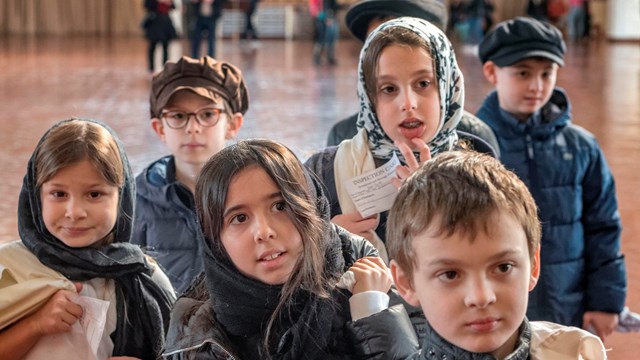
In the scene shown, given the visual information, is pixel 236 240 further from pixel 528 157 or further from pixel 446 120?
pixel 528 157

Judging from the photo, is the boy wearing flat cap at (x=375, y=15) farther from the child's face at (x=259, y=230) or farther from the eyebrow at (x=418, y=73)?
the child's face at (x=259, y=230)

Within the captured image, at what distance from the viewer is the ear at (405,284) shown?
2088mm

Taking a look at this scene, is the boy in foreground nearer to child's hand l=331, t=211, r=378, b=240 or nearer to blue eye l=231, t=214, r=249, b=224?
→ blue eye l=231, t=214, r=249, b=224

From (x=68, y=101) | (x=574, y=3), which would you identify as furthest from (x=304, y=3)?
(x=68, y=101)

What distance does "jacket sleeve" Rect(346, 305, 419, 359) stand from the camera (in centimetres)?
235

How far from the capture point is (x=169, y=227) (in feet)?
12.3

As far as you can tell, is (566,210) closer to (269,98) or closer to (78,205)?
(78,205)

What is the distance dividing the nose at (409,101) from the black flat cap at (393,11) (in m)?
1.29

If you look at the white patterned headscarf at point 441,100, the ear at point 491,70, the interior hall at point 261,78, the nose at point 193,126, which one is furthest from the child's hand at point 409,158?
the ear at point 491,70

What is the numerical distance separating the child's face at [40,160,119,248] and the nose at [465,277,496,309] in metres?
1.29

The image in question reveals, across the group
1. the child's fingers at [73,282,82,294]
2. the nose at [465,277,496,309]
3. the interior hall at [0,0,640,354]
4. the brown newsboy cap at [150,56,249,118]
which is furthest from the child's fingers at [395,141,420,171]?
the brown newsboy cap at [150,56,249,118]

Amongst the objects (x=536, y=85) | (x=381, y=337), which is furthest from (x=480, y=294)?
(x=536, y=85)

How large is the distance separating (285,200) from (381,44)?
2.96 feet

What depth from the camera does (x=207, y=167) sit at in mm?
2422
